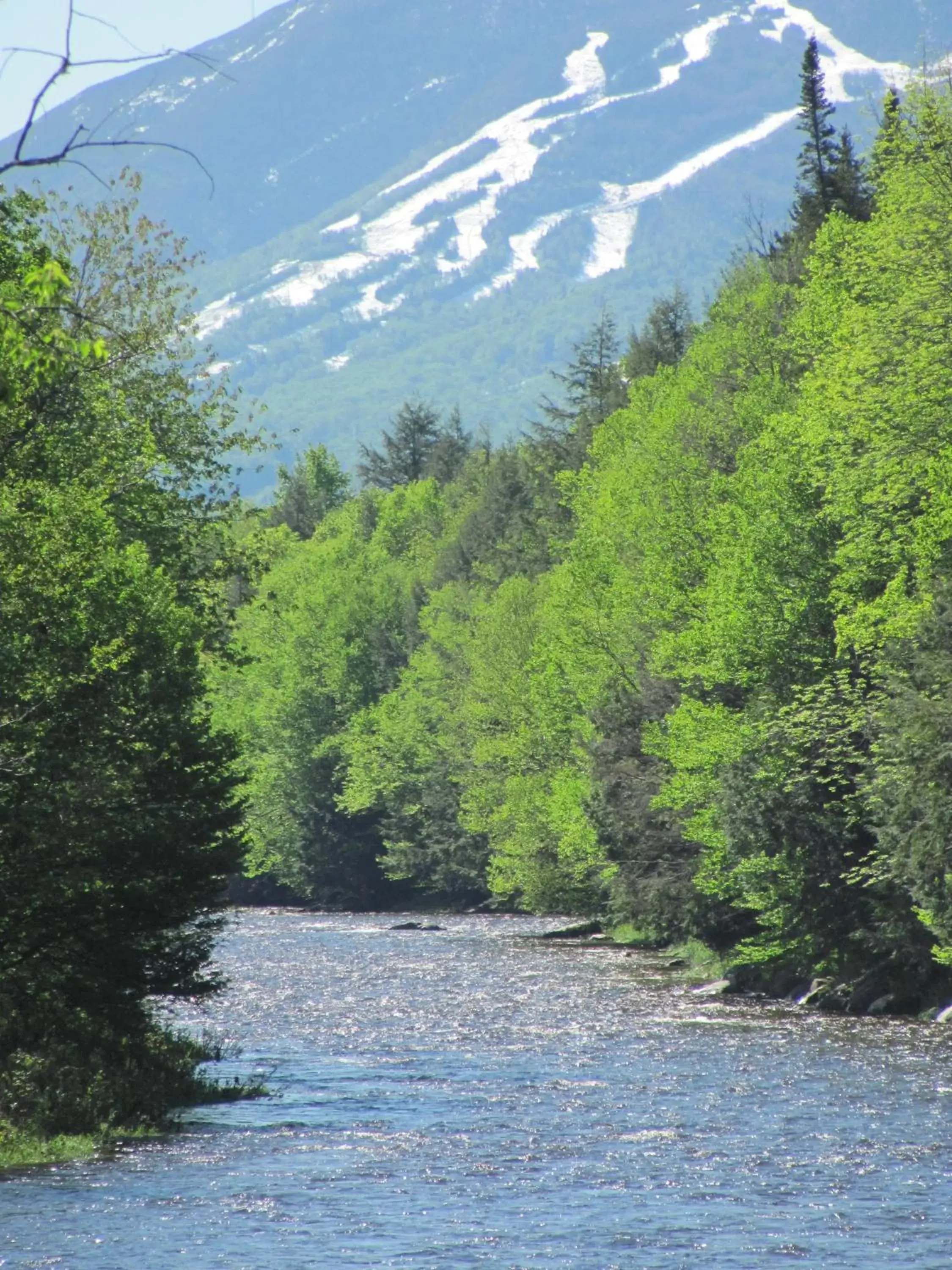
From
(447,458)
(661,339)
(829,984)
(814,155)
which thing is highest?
(814,155)

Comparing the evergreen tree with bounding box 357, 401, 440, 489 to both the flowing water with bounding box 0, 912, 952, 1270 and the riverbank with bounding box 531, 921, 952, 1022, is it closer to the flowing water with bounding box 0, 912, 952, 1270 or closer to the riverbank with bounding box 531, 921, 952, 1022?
the riverbank with bounding box 531, 921, 952, 1022

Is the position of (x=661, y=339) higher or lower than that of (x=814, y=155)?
lower

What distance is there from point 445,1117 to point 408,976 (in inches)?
880

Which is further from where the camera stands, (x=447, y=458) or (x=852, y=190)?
(x=447, y=458)

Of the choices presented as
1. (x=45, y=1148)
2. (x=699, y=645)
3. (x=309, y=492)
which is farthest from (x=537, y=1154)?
(x=309, y=492)

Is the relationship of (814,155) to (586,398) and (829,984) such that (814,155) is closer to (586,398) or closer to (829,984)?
(586,398)

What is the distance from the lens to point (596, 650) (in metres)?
60.6

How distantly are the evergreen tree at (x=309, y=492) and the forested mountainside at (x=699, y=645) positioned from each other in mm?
31758

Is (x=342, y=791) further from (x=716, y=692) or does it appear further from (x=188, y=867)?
(x=188, y=867)

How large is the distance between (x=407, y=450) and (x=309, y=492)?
361 inches

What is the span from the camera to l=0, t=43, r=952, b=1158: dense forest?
23.9 meters

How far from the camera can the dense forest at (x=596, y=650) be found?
2389cm

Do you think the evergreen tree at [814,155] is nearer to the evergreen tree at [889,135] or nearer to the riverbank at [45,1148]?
the evergreen tree at [889,135]

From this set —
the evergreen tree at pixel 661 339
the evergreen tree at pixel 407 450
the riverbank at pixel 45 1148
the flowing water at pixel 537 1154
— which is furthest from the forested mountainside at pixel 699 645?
the evergreen tree at pixel 407 450
